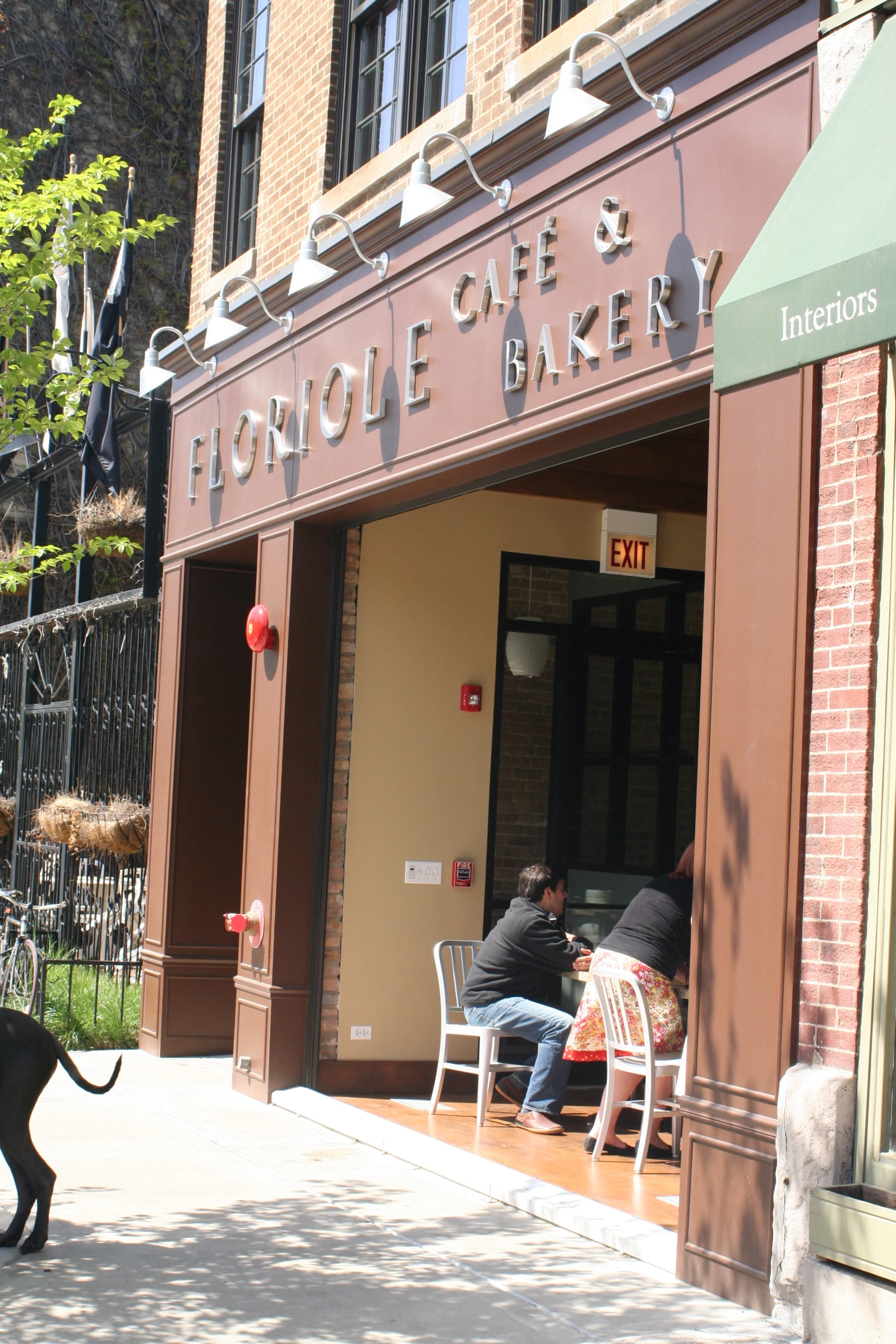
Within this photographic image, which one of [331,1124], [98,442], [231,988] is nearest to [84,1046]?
[231,988]

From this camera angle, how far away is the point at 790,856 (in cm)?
483

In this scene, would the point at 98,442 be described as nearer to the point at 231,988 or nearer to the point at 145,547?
the point at 145,547

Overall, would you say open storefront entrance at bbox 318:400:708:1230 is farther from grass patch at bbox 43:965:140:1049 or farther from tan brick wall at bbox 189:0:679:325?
grass patch at bbox 43:965:140:1049

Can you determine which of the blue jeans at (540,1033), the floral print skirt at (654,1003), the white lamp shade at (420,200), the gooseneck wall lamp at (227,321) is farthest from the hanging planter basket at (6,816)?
the white lamp shade at (420,200)

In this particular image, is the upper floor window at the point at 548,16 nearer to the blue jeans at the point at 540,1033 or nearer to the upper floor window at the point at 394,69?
the upper floor window at the point at 394,69

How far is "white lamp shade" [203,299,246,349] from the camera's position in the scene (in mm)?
9125

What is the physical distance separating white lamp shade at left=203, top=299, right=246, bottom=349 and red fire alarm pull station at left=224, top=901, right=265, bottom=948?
355 centimetres

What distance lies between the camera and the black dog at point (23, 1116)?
5.25m

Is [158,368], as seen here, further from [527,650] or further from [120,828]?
[120,828]

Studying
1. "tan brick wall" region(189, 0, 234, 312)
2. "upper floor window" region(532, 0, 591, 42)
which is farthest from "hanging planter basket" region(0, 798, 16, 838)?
"upper floor window" region(532, 0, 591, 42)

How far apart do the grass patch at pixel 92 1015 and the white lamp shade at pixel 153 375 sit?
4.18m

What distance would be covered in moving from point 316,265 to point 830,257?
4.13m

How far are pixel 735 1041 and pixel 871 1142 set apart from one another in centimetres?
62

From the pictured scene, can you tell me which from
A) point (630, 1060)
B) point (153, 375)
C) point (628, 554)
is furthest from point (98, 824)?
point (630, 1060)
